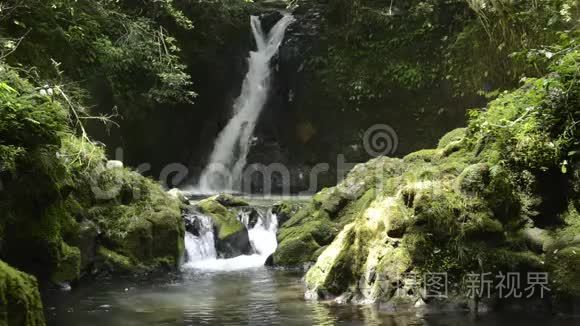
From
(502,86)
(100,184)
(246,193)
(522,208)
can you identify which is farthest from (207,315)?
(246,193)

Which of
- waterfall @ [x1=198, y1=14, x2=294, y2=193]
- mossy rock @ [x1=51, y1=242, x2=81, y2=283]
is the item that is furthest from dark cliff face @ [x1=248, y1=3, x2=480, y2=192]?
mossy rock @ [x1=51, y1=242, x2=81, y2=283]

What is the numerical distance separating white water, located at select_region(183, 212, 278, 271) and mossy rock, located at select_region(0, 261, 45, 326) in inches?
274

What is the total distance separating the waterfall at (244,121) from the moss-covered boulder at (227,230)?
7369 mm

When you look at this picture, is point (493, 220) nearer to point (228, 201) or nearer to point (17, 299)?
point (17, 299)

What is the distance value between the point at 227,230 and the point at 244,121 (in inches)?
382

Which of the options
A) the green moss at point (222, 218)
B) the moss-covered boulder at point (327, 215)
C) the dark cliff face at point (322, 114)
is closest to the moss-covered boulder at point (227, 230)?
the green moss at point (222, 218)

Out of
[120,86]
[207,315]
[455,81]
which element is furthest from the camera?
[455,81]

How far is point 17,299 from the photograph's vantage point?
407cm

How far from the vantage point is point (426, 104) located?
1933 centimetres

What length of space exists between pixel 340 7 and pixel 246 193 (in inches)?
309

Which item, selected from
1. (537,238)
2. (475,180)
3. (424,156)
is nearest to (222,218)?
(424,156)

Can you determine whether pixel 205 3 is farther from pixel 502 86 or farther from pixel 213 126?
pixel 502 86

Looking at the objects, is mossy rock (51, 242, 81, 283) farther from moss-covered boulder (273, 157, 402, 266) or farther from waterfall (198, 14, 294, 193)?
waterfall (198, 14, 294, 193)

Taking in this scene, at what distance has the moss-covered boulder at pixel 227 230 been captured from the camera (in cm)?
1240
